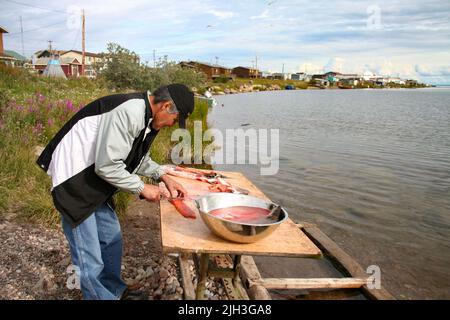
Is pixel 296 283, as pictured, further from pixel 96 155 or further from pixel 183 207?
pixel 96 155

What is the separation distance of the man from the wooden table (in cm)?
37

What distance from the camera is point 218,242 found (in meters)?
2.91

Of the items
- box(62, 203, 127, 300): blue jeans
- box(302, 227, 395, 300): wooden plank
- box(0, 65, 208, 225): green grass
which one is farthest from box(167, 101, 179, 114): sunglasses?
box(0, 65, 208, 225): green grass

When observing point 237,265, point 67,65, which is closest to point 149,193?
point 237,265

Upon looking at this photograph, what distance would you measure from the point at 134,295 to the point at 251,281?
1.42 metres

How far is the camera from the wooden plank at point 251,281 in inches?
137

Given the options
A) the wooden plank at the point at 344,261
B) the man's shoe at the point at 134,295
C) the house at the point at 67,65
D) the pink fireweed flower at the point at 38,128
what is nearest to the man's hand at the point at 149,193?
the man's shoe at the point at 134,295

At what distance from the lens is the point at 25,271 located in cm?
434

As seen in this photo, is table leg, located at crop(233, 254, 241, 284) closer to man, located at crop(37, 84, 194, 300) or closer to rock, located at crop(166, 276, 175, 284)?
rock, located at crop(166, 276, 175, 284)

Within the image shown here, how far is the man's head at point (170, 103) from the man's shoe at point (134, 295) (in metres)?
2.16

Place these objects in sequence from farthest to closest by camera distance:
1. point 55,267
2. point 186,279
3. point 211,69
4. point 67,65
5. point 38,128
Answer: point 211,69 → point 67,65 → point 38,128 → point 55,267 → point 186,279

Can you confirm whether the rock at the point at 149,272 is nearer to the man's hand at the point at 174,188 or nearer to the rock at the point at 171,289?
the rock at the point at 171,289

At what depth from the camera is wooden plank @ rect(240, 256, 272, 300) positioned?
3471 mm
